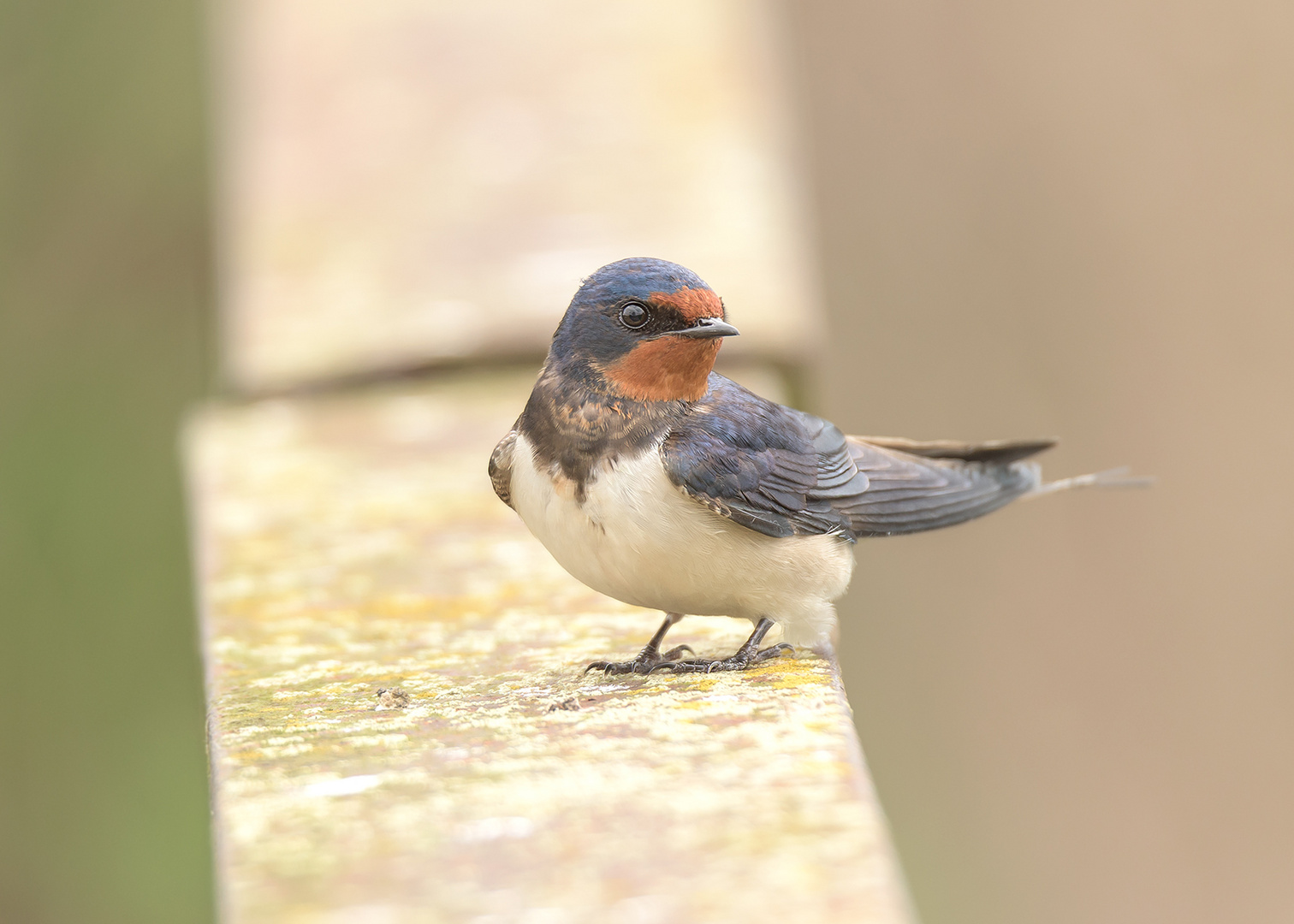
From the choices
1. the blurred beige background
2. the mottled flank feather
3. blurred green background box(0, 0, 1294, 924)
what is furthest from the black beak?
the blurred beige background

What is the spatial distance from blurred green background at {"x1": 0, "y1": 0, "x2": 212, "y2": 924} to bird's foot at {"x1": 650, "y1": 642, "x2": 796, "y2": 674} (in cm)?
176

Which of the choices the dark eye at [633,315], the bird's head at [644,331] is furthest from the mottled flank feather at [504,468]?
the dark eye at [633,315]

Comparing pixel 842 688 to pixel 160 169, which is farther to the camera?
pixel 160 169

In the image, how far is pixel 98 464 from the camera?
573 centimetres

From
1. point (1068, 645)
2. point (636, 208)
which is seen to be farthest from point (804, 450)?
point (1068, 645)

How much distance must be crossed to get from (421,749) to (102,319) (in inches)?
182

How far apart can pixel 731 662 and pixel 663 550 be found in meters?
0.25

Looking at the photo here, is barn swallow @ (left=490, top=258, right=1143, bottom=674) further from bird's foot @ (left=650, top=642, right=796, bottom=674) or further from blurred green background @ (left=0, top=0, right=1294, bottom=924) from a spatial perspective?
blurred green background @ (left=0, top=0, right=1294, bottom=924)

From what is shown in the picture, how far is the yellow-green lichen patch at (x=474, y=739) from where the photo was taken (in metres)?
1.94

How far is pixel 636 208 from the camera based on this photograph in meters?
5.64

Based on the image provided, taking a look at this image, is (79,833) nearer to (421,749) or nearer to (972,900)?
(421,749)

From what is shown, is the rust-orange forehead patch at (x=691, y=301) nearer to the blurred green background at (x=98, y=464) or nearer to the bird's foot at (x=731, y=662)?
the bird's foot at (x=731, y=662)

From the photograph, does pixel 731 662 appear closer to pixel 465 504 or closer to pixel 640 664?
pixel 640 664

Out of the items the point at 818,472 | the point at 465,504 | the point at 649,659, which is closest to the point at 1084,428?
the point at 465,504
